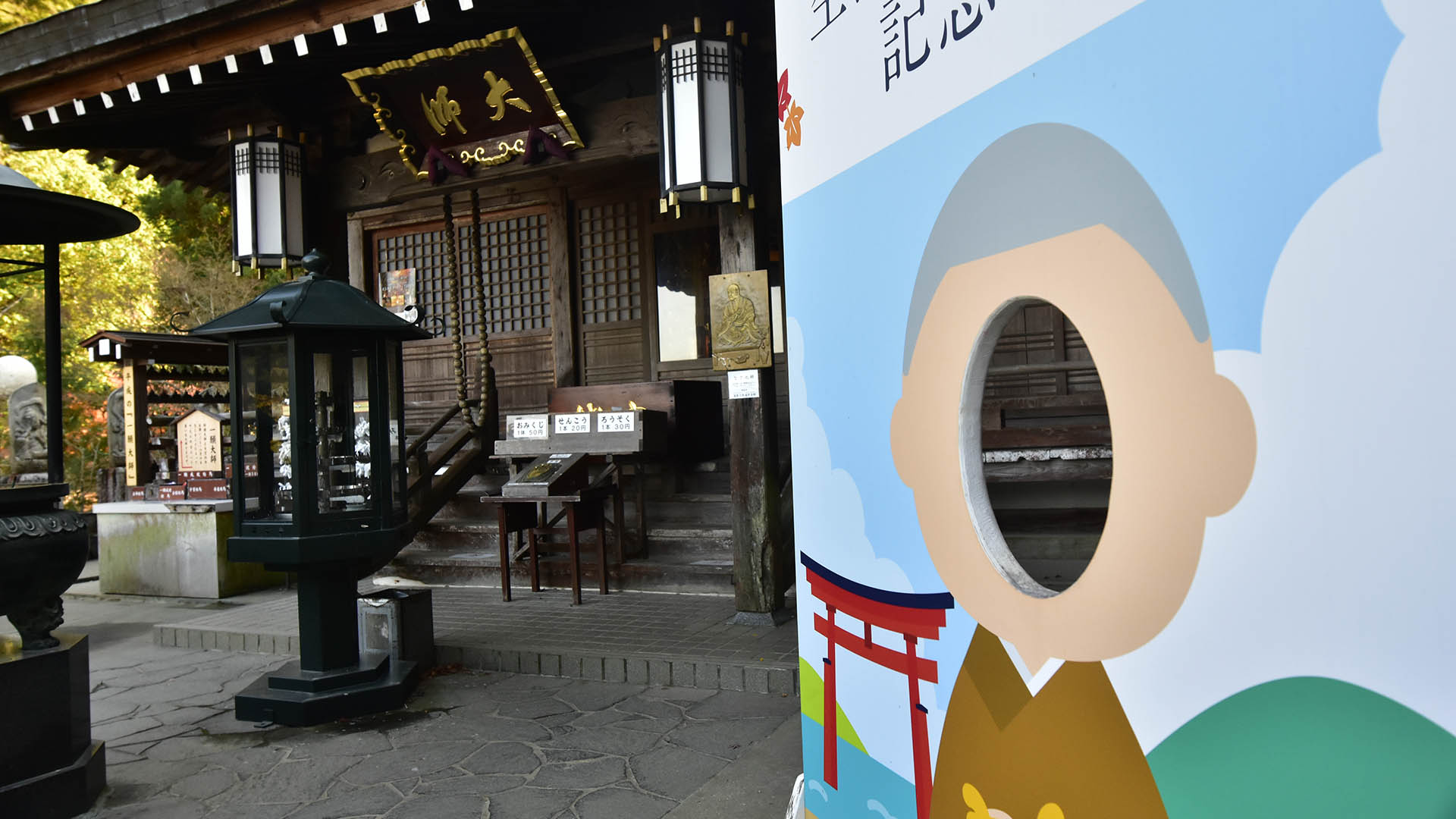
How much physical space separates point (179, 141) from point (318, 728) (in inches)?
276

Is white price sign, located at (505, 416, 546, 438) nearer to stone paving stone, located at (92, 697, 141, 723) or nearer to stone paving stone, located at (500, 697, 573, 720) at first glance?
stone paving stone, located at (500, 697, 573, 720)

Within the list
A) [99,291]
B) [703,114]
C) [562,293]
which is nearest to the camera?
[703,114]

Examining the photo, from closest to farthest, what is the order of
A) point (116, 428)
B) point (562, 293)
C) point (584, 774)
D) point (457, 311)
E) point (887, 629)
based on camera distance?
point (887, 629) → point (584, 774) → point (457, 311) → point (562, 293) → point (116, 428)

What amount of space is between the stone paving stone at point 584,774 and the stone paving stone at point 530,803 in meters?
0.07

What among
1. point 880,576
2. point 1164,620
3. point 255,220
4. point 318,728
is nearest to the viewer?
point 1164,620

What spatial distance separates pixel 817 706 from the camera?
2643 millimetres

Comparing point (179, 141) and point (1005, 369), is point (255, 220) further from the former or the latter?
point (1005, 369)

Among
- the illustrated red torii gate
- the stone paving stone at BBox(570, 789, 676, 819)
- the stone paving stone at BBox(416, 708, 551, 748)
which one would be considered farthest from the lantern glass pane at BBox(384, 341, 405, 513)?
the illustrated red torii gate

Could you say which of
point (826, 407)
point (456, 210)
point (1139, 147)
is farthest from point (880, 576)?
point (456, 210)

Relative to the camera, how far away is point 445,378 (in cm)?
1102

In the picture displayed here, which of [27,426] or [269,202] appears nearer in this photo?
[269,202]

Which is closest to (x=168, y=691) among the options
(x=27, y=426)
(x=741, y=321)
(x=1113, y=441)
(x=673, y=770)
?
(x=673, y=770)

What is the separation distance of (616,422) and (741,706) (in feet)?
10.7

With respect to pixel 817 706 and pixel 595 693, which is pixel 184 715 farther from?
pixel 817 706
